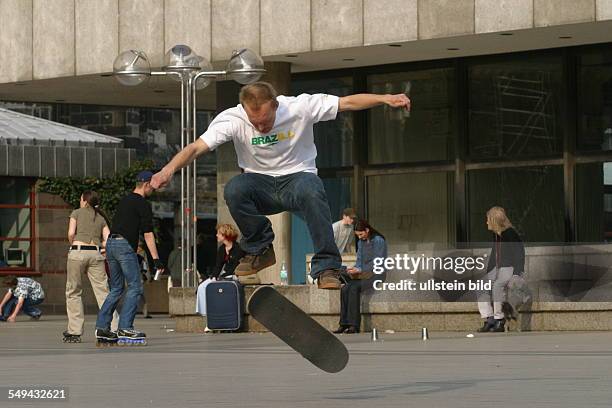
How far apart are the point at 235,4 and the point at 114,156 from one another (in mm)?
10250

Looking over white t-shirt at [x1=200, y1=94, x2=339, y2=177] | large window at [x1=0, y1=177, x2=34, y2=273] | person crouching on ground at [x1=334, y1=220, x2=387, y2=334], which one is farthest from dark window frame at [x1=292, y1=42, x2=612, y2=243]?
white t-shirt at [x1=200, y1=94, x2=339, y2=177]

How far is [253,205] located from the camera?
10969mm

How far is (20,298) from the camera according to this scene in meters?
28.6

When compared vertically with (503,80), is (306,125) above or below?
below

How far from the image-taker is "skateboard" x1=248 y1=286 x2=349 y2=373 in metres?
10.2

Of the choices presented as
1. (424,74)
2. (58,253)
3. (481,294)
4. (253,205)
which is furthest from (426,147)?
(253,205)

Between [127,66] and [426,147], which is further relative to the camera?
[426,147]

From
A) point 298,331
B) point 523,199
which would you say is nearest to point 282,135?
point 298,331

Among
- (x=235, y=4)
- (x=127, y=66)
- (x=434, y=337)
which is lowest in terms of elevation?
(x=434, y=337)

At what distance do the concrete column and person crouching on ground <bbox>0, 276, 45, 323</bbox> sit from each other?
147 inches

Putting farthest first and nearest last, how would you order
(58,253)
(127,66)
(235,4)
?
(58,253) < (235,4) < (127,66)

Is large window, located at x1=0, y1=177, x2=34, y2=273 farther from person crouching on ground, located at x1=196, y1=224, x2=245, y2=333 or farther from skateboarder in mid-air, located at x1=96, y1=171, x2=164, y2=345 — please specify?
skateboarder in mid-air, located at x1=96, y1=171, x2=164, y2=345

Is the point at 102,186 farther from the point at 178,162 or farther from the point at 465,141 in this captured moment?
the point at 178,162

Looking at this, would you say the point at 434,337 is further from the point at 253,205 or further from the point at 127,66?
the point at 253,205
